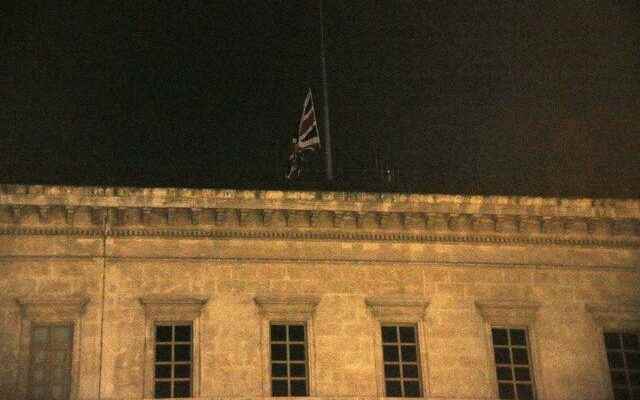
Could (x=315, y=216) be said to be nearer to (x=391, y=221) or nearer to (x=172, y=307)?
(x=391, y=221)

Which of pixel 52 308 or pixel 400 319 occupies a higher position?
pixel 52 308

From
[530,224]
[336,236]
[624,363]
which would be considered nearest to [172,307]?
[336,236]

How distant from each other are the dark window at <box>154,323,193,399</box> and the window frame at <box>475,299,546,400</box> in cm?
604

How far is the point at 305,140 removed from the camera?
28.7 metres

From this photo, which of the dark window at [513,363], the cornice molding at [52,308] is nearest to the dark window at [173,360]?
the cornice molding at [52,308]

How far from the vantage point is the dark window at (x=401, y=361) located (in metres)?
25.9

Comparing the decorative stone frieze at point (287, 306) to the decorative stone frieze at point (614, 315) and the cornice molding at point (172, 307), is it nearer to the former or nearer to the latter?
the cornice molding at point (172, 307)

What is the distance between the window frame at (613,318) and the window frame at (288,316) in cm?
595

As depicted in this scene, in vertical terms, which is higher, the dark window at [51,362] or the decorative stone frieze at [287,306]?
the decorative stone frieze at [287,306]

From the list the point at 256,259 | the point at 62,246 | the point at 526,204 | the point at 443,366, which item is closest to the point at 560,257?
the point at 526,204

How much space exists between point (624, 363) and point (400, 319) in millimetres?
4845

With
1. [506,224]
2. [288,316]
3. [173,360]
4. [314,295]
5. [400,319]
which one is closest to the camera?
[173,360]

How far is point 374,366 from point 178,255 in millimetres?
4481

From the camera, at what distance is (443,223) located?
88.8ft
